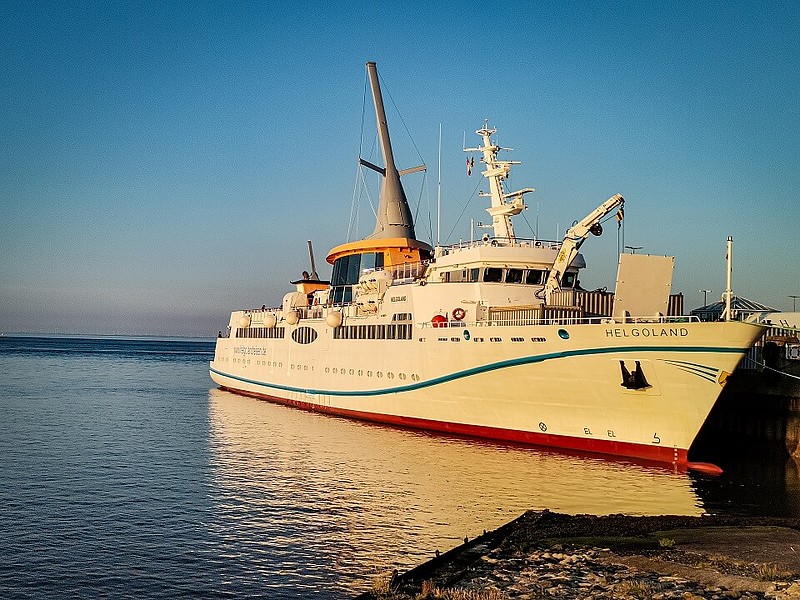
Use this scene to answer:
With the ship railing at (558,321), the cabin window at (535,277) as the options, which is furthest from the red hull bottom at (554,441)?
the cabin window at (535,277)

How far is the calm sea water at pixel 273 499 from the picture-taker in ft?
54.1

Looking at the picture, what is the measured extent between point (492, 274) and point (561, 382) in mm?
8458

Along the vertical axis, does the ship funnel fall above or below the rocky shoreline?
above

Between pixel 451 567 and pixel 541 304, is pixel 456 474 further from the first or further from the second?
pixel 451 567

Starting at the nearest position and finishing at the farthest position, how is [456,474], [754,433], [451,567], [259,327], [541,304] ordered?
[451,567], [456,474], [541,304], [754,433], [259,327]

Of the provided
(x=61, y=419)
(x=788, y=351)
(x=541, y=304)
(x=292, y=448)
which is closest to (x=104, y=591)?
(x=292, y=448)

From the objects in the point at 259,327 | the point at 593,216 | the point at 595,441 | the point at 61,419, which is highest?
the point at 593,216

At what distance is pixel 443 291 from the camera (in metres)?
36.3

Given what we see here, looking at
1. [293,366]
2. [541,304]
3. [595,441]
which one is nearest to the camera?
[595,441]

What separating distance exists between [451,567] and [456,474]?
11800mm

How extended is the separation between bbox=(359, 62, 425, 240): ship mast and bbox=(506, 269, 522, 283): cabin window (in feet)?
49.9

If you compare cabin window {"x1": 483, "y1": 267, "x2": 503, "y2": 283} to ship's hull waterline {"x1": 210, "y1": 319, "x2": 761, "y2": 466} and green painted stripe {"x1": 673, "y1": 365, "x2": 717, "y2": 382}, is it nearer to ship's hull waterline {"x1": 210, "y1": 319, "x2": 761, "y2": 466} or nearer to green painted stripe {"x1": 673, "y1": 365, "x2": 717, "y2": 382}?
ship's hull waterline {"x1": 210, "y1": 319, "x2": 761, "y2": 466}

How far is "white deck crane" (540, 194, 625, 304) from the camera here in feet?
104

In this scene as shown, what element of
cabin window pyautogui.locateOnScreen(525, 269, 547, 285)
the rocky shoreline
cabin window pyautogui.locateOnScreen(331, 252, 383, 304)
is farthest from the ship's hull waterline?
the rocky shoreline
